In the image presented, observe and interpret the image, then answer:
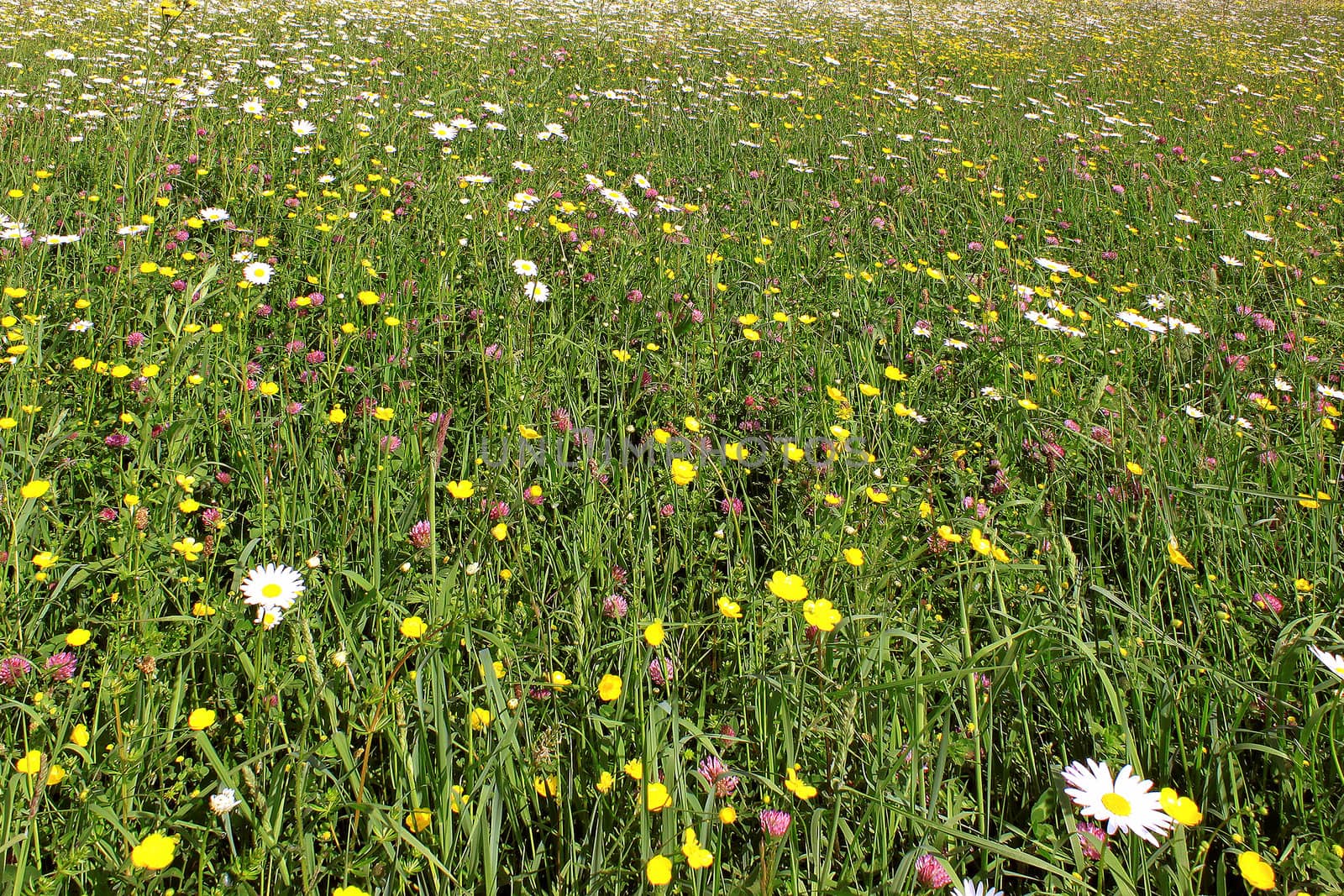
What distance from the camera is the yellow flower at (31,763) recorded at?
3.61 feet

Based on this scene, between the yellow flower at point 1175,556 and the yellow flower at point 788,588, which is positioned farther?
the yellow flower at point 1175,556

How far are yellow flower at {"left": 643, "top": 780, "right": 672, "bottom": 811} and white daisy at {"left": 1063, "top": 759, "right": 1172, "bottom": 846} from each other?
1.83 feet

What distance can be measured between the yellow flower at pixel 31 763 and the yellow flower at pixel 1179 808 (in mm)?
1559

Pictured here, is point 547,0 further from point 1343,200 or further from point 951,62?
point 1343,200

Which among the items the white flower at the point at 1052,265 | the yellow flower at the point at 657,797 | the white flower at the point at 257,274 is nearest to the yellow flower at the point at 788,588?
the yellow flower at the point at 657,797

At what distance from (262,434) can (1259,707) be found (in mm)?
2152

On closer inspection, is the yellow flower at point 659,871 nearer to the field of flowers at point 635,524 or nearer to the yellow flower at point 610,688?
the field of flowers at point 635,524

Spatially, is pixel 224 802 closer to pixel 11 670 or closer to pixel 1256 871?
pixel 11 670

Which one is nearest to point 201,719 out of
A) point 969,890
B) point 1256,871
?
point 969,890

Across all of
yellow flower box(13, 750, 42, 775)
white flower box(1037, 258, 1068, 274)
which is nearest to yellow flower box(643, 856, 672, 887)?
yellow flower box(13, 750, 42, 775)

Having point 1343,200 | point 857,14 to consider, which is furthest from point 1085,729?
point 857,14

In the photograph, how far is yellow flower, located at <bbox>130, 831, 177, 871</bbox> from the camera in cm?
103

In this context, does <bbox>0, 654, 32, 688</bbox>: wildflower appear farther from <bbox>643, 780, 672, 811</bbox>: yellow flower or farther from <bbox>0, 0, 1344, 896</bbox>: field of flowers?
<bbox>643, 780, 672, 811</bbox>: yellow flower

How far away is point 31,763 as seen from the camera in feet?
3.68
